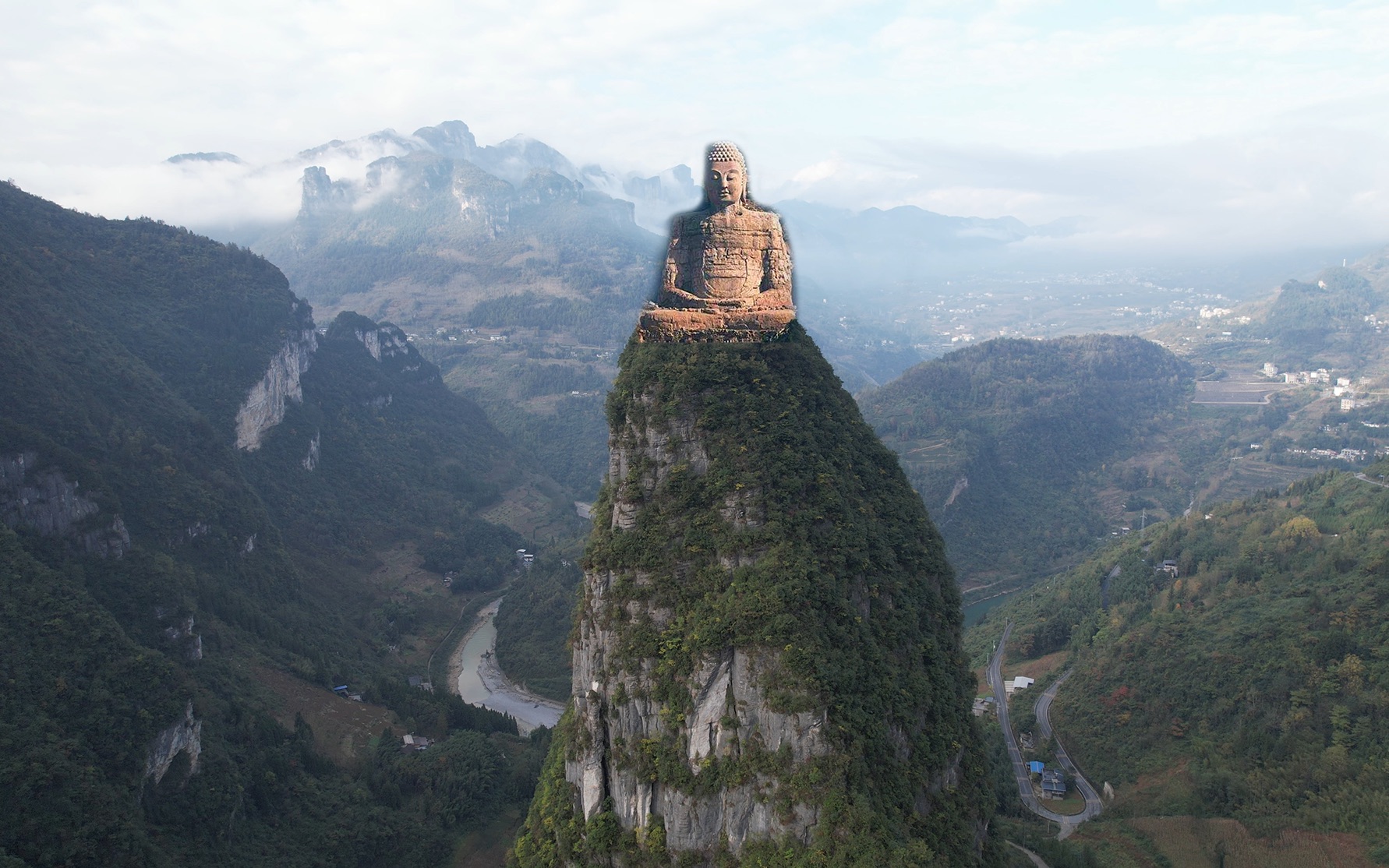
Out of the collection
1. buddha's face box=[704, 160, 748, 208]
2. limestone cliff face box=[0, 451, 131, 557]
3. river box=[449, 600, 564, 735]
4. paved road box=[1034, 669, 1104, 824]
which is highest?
buddha's face box=[704, 160, 748, 208]

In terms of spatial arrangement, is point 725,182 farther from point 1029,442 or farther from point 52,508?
point 1029,442

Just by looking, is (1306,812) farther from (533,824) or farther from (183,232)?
(183,232)

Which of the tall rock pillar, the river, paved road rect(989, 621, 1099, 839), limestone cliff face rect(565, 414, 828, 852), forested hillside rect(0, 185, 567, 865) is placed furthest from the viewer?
the river

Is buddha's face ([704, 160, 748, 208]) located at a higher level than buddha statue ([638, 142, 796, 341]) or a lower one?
higher

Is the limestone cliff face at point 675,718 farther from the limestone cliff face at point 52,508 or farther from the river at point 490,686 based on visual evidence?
→ the river at point 490,686

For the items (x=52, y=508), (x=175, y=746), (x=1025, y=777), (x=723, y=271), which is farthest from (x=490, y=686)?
(x=723, y=271)

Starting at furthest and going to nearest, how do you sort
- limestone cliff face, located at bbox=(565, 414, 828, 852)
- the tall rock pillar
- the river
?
the river, the tall rock pillar, limestone cliff face, located at bbox=(565, 414, 828, 852)

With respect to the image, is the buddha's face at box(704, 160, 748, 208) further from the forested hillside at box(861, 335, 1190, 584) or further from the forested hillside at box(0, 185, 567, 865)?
the forested hillside at box(861, 335, 1190, 584)

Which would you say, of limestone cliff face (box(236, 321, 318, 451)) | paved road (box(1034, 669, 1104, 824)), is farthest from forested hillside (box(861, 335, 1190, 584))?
limestone cliff face (box(236, 321, 318, 451))
